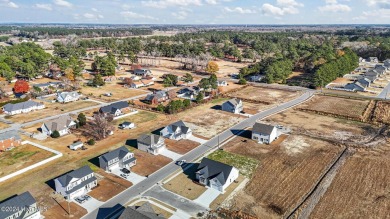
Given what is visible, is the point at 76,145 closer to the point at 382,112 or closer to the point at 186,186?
the point at 186,186

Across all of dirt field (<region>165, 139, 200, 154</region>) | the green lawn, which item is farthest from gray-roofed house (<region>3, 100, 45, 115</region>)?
the green lawn

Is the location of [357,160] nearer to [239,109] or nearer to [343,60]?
[239,109]

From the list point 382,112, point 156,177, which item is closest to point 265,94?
point 382,112

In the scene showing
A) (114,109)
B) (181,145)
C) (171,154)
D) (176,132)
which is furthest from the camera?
(114,109)

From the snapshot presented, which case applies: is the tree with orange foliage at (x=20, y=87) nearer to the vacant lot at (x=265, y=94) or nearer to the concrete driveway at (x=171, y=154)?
the concrete driveway at (x=171, y=154)

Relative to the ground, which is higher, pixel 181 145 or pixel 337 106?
pixel 181 145

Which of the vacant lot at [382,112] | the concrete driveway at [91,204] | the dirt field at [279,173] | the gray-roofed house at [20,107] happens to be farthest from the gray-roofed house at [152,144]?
the vacant lot at [382,112]
